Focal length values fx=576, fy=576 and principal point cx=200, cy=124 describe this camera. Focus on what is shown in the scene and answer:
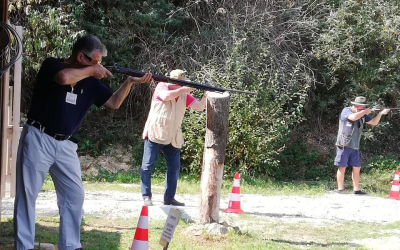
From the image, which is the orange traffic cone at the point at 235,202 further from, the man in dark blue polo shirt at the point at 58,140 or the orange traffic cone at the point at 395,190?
the orange traffic cone at the point at 395,190

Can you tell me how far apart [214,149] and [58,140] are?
2275 millimetres

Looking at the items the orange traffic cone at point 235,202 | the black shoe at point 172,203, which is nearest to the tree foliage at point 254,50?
the black shoe at point 172,203

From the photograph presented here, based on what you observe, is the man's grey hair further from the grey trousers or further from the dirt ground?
the dirt ground

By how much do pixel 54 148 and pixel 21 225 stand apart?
27.2 inches

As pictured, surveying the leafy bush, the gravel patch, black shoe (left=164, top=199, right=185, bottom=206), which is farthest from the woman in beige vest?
the leafy bush

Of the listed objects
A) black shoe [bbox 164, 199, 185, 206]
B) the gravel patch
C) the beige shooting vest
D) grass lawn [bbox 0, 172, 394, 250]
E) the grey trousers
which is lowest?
the gravel patch

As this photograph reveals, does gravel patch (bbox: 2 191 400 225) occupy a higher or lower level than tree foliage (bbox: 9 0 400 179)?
lower

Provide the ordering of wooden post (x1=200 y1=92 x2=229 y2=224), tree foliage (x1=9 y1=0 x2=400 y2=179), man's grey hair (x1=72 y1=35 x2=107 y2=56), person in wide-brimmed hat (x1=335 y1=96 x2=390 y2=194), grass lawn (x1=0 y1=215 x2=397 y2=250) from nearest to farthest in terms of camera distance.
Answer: man's grey hair (x1=72 y1=35 x2=107 y2=56)
grass lawn (x1=0 y1=215 x2=397 y2=250)
wooden post (x1=200 y1=92 x2=229 y2=224)
person in wide-brimmed hat (x1=335 y1=96 x2=390 y2=194)
tree foliage (x1=9 y1=0 x2=400 y2=179)

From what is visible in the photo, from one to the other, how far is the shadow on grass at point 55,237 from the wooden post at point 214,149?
1093 mm

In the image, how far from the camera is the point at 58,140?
4.91 metres

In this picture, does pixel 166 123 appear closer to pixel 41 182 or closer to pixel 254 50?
pixel 41 182

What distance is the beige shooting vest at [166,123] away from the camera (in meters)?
7.90

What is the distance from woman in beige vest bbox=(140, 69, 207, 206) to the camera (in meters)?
7.89

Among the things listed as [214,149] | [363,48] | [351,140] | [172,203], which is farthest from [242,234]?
[363,48]
